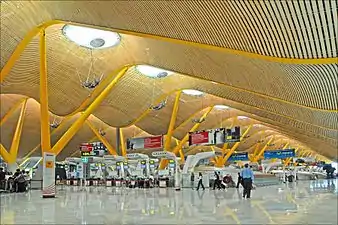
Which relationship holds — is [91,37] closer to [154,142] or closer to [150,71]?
[150,71]

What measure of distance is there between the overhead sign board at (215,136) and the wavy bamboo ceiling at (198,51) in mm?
2650

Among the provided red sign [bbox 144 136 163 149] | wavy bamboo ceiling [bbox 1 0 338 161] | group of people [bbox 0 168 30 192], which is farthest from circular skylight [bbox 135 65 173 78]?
group of people [bbox 0 168 30 192]

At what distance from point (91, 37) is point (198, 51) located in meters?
8.89

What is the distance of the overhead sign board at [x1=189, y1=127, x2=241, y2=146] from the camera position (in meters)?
35.1

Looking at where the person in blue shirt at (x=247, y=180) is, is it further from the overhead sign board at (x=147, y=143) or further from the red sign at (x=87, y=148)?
the red sign at (x=87, y=148)

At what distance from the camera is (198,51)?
762 inches

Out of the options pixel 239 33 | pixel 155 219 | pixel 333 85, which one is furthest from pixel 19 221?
pixel 333 85

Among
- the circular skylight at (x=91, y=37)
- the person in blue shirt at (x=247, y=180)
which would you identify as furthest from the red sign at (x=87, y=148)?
the person in blue shirt at (x=247, y=180)

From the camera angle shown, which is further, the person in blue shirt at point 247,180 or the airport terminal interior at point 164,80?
the person in blue shirt at point 247,180

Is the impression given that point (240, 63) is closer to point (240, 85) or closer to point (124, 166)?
point (240, 85)

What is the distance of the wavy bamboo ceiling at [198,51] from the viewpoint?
1128 centimetres

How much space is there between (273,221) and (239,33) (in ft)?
19.4

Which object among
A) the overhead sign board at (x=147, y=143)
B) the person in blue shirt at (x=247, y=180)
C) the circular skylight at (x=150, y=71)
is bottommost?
the person in blue shirt at (x=247, y=180)

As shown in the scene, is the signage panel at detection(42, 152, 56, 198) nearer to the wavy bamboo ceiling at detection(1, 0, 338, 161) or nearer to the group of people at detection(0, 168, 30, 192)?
the wavy bamboo ceiling at detection(1, 0, 338, 161)
